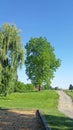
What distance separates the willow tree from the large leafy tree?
34.0 meters

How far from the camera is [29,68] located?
79.2 m

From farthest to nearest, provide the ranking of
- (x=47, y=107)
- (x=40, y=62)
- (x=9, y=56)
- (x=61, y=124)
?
1. (x=40, y=62)
2. (x=9, y=56)
3. (x=47, y=107)
4. (x=61, y=124)

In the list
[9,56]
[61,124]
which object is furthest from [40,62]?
[61,124]

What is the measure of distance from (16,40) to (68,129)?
28639 millimetres

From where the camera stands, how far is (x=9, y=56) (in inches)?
1711

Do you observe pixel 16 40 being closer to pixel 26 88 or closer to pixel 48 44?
A: pixel 48 44

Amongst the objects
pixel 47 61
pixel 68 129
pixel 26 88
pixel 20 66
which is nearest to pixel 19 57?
pixel 20 66

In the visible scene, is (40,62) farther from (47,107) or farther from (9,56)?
(47,107)

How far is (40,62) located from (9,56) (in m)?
35.0

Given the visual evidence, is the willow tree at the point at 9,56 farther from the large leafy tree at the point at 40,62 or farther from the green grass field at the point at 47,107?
the large leafy tree at the point at 40,62

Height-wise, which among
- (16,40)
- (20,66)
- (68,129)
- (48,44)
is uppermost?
(48,44)

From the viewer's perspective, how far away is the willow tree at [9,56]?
4291cm

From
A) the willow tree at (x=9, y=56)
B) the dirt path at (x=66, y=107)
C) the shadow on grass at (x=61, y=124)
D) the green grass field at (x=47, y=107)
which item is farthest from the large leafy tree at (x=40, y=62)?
the shadow on grass at (x=61, y=124)

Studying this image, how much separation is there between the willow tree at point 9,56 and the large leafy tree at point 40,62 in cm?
3400
